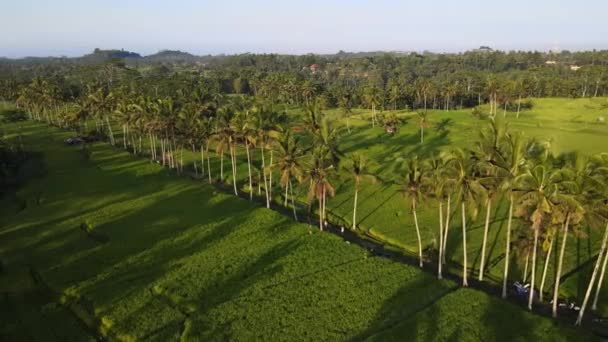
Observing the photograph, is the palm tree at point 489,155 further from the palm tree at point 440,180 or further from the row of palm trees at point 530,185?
the palm tree at point 440,180

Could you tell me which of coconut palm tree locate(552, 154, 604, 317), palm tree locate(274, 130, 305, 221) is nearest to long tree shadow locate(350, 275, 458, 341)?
coconut palm tree locate(552, 154, 604, 317)

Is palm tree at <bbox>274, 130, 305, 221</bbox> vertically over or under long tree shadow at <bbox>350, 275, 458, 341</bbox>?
over

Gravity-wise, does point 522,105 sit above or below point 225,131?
below

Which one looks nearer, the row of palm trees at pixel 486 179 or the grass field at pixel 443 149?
the row of palm trees at pixel 486 179

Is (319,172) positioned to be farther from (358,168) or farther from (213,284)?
(213,284)

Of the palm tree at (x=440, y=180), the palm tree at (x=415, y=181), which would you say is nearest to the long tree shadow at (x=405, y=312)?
the palm tree at (x=440, y=180)

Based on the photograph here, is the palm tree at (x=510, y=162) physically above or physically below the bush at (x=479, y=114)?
above

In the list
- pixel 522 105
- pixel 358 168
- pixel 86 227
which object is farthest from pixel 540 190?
pixel 522 105

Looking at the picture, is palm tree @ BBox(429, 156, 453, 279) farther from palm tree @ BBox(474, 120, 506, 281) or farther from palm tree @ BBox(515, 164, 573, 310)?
palm tree @ BBox(515, 164, 573, 310)

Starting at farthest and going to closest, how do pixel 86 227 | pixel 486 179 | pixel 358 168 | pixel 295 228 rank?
1. pixel 86 227
2. pixel 295 228
3. pixel 358 168
4. pixel 486 179

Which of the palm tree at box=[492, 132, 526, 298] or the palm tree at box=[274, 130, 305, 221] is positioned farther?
the palm tree at box=[274, 130, 305, 221]
